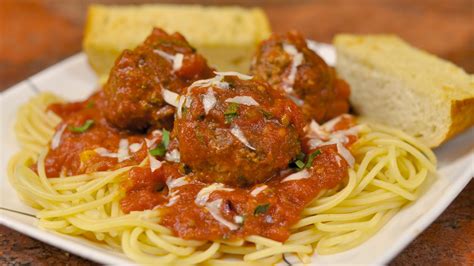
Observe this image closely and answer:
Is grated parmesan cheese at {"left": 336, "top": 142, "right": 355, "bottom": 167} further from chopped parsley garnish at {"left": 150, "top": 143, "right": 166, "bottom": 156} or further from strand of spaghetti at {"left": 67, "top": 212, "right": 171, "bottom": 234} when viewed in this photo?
strand of spaghetti at {"left": 67, "top": 212, "right": 171, "bottom": 234}

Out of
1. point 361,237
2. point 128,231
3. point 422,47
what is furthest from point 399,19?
point 128,231

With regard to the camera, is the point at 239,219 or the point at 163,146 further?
the point at 163,146

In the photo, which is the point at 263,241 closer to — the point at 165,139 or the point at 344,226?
the point at 344,226

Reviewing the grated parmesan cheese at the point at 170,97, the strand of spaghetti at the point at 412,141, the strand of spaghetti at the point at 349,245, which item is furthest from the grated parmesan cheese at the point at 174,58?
the strand of spaghetti at the point at 412,141

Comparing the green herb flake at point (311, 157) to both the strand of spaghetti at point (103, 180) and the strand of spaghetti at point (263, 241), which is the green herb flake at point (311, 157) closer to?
the strand of spaghetti at point (263, 241)

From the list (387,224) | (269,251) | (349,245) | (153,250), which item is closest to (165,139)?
(153,250)

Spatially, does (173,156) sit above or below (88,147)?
above

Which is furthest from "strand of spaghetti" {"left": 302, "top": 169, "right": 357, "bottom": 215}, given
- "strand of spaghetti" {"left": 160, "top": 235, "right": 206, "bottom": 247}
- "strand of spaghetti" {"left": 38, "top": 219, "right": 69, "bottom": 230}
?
"strand of spaghetti" {"left": 38, "top": 219, "right": 69, "bottom": 230}
